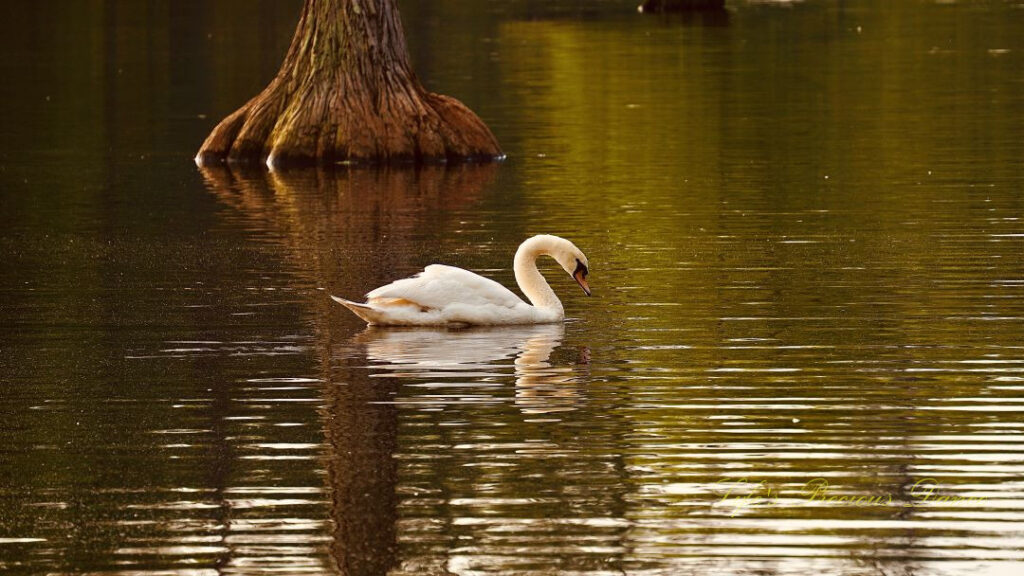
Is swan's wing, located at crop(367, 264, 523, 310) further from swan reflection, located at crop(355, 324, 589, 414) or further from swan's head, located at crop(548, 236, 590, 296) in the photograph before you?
swan's head, located at crop(548, 236, 590, 296)

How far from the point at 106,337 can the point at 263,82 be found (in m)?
35.7

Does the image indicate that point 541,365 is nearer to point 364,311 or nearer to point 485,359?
point 485,359

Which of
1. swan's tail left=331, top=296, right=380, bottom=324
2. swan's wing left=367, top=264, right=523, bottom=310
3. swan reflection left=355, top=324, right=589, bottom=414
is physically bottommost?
swan reflection left=355, top=324, right=589, bottom=414

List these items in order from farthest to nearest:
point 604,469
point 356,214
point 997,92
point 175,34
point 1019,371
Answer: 1. point 175,34
2. point 997,92
3. point 356,214
4. point 1019,371
5. point 604,469

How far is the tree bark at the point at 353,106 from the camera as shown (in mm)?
31547

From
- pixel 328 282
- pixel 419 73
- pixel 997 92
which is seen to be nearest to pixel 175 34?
pixel 419 73

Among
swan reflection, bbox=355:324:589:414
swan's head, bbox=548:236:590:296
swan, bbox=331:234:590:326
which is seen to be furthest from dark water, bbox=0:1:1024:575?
swan's head, bbox=548:236:590:296

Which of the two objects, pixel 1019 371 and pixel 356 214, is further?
pixel 356 214

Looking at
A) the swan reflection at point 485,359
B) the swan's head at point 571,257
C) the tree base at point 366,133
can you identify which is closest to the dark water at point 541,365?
the swan reflection at point 485,359

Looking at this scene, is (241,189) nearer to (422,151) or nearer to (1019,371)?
(422,151)

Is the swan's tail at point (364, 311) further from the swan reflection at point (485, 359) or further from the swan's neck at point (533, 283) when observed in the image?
the swan's neck at point (533, 283)

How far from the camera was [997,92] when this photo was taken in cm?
4356

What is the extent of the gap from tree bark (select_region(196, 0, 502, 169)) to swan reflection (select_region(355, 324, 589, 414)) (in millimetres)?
15125

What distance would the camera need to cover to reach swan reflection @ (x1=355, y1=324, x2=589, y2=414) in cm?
1386
